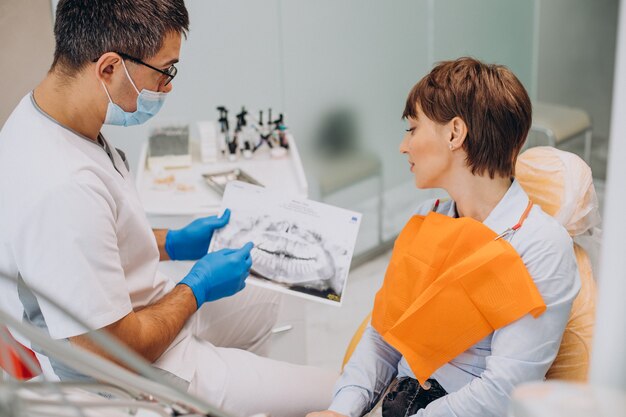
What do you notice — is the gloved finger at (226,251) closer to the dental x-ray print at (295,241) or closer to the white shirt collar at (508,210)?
the dental x-ray print at (295,241)

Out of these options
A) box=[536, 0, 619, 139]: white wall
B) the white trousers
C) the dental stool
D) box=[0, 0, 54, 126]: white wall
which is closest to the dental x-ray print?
the white trousers

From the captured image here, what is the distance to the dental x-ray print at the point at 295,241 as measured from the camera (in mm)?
1838

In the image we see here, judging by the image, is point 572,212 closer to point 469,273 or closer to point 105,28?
point 469,273

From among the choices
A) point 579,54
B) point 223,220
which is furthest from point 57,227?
point 579,54

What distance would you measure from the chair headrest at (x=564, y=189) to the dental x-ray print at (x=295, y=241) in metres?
0.45

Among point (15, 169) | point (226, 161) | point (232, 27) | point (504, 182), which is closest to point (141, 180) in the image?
point (226, 161)

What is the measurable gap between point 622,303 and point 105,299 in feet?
3.77

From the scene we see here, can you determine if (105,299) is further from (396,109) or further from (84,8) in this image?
(396,109)

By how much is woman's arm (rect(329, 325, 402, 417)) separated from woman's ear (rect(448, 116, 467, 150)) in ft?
1.55

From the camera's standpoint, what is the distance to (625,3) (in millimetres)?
447

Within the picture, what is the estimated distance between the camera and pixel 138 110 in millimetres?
1654

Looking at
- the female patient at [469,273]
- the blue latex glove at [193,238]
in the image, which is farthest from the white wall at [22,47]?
the female patient at [469,273]

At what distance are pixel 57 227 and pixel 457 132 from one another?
80 cm

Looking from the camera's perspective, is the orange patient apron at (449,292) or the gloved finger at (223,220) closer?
the orange patient apron at (449,292)
